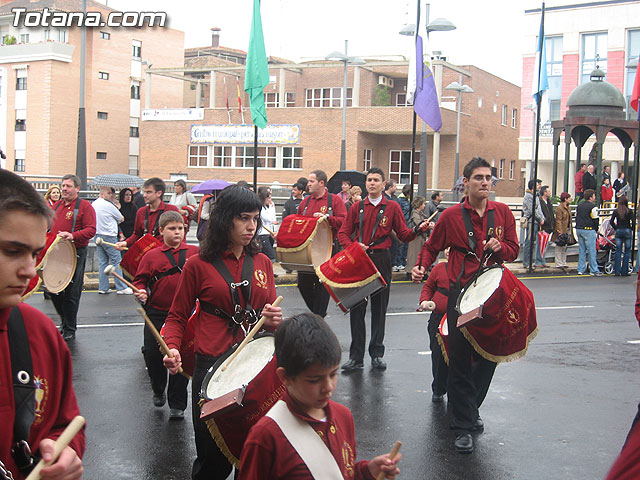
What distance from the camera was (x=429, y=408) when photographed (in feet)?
25.4

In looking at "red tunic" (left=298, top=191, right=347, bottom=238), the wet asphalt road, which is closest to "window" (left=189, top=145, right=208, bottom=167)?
the wet asphalt road

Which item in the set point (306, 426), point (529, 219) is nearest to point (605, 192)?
point (529, 219)

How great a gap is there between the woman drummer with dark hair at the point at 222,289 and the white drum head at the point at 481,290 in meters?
2.00

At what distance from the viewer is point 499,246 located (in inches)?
258

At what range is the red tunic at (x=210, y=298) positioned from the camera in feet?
15.6

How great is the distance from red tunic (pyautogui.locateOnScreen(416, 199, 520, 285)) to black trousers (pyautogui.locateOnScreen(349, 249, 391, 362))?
2.37 m

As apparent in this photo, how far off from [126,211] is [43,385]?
14.0 meters

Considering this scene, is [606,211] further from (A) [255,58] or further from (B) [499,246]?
(B) [499,246]

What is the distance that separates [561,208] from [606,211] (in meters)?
2.36

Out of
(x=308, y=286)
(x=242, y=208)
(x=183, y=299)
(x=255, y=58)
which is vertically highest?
(x=255, y=58)

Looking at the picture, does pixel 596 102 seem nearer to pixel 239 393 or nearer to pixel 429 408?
pixel 429 408

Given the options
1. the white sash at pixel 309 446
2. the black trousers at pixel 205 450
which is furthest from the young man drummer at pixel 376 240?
the white sash at pixel 309 446

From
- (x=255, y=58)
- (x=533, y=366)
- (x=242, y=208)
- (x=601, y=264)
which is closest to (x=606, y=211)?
(x=601, y=264)

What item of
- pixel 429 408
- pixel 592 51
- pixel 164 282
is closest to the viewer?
pixel 164 282
